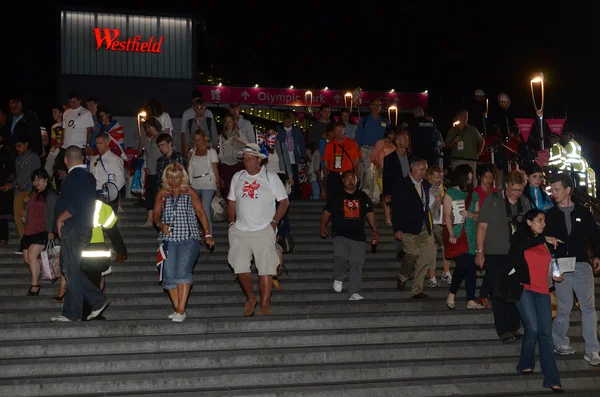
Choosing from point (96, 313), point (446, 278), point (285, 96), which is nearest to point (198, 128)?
point (446, 278)

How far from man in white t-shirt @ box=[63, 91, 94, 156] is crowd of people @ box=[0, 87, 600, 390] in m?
0.02

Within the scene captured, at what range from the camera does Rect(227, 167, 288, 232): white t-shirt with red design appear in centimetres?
1087

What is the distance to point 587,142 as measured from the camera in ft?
90.8

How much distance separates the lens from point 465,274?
11.6m

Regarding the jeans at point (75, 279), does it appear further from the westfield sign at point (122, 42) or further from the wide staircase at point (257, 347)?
the westfield sign at point (122, 42)

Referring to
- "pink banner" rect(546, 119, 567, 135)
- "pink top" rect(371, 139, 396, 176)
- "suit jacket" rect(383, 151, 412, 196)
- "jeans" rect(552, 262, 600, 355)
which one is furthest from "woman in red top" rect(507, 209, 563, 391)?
"pink banner" rect(546, 119, 567, 135)

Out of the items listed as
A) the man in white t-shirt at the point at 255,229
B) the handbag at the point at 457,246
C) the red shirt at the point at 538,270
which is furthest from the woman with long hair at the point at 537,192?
the man in white t-shirt at the point at 255,229

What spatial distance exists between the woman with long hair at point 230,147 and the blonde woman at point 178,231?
12.0ft

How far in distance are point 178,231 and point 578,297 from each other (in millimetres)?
5004

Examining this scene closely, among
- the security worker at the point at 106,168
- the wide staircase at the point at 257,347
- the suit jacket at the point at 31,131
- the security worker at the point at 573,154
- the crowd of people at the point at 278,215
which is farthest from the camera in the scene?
the security worker at the point at 573,154

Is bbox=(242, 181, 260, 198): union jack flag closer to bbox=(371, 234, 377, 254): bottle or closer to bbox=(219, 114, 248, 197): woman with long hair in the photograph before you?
bbox=(371, 234, 377, 254): bottle

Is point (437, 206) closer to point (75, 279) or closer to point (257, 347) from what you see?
point (257, 347)

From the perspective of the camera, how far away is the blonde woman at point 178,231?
1041 centimetres

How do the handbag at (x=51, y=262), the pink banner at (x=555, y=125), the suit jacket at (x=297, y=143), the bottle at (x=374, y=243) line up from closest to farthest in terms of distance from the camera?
1. the handbag at (x=51, y=262)
2. the bottle at (x=374, y=243)
3. the suit jacket at (x=297, y=143)
4. the pink banner at (x=555, y=125)
